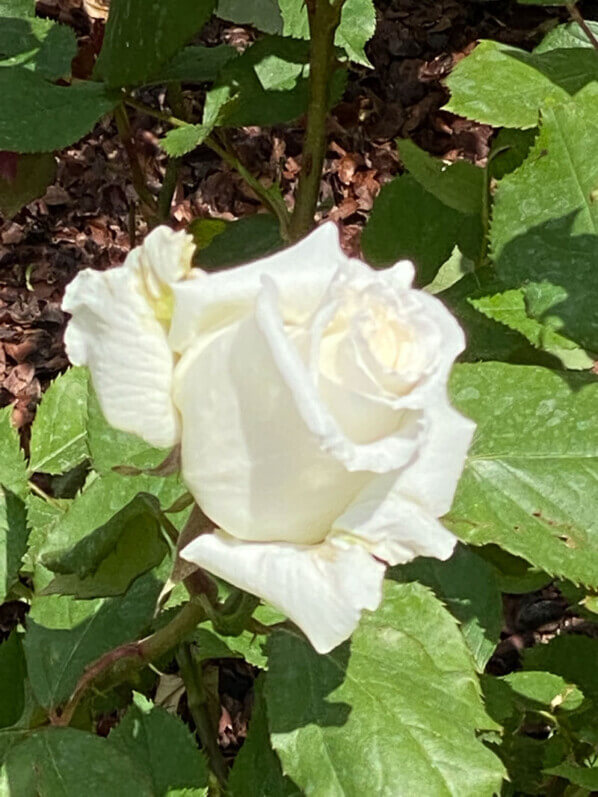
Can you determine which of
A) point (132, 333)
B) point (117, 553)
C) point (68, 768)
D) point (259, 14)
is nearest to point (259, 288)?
point (132, 333)

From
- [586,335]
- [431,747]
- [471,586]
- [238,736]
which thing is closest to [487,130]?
[238,736]

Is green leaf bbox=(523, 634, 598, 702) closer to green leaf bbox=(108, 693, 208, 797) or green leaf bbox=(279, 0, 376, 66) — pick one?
green leaf bbox=(108, 693, 208, 797)

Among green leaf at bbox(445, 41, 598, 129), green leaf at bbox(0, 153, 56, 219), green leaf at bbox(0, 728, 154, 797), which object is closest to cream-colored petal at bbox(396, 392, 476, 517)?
green leaf at bbox(0, 728, 154, 797)

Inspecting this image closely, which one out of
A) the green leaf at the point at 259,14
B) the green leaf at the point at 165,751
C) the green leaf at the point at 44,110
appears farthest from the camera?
Result: the green leaf at the point at 259,14

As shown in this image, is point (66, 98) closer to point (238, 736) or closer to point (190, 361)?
point (190, 361)

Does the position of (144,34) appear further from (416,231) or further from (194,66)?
(416,231)

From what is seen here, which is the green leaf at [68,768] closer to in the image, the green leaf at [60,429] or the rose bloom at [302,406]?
the rose bloom at [302,406]

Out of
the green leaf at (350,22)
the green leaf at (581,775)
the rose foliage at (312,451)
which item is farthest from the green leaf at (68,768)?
the green leaf at (350,22)
